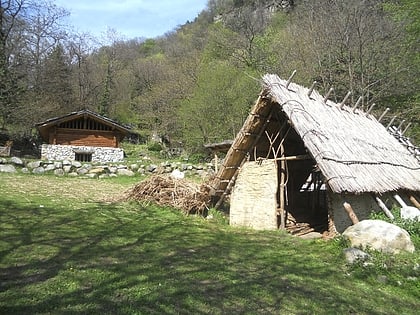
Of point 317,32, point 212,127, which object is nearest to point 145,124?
point 212,127

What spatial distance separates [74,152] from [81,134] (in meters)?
1.31

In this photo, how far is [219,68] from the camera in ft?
91.5

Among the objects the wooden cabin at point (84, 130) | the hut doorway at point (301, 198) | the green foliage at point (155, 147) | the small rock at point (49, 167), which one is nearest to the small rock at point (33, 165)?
the small rock at point (49, 167)

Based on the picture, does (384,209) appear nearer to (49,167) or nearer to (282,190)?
(282,190)

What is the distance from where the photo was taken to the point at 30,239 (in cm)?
694

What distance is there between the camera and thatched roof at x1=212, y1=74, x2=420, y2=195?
824 cm

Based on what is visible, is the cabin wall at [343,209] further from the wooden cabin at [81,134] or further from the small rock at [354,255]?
the wooden cabin at [81,134]

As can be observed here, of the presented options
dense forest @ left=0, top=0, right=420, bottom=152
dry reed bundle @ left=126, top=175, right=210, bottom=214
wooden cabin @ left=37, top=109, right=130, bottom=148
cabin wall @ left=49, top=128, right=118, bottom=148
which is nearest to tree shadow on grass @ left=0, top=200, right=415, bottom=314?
dry reed bundle @ left=126, top=175, right=210, bottom=214

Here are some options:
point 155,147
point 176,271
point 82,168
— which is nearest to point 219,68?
point 155,147

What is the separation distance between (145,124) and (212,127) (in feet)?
40.3

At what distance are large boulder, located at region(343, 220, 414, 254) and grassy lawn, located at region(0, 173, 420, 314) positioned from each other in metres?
0.32

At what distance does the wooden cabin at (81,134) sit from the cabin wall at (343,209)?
67.7 ft

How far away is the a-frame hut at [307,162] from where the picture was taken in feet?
28.0

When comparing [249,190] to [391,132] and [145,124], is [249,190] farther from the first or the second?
[145,124]
